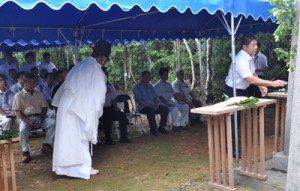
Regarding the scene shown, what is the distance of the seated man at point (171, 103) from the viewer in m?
7.58

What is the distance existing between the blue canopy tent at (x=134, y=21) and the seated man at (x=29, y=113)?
4.15 ft

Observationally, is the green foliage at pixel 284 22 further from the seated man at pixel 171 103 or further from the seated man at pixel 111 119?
the seated man at pixel 171 103

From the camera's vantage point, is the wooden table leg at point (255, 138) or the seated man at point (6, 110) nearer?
the wooden table leg at point (255, 138)

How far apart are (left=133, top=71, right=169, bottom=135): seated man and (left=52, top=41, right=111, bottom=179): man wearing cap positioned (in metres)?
2.64

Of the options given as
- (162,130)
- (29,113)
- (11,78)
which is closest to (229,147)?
(29,113)

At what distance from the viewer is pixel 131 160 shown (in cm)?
546

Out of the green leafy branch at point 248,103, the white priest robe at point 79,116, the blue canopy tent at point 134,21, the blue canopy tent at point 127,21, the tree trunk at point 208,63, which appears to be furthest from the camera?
the tree trunk at point 208,63

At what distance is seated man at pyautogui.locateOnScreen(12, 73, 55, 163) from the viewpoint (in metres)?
5.65

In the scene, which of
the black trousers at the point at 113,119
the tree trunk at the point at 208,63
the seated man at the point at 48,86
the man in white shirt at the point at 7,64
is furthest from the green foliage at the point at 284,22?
the tree trunk at the point at 208,63

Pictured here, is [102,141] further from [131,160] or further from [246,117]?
[246,117]

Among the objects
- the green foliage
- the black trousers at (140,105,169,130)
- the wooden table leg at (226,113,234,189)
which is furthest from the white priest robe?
the black trousers at (140,105,169,130)

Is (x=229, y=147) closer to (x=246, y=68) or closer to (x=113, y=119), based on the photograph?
(x=246, y=68)

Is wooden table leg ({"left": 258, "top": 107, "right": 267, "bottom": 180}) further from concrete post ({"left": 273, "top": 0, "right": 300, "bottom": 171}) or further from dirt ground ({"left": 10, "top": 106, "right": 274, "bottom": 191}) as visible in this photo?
dirt ground ({"left": 10, "top": 106, "right": 274, "bottom": 191})

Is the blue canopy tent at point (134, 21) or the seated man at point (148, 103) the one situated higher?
the blue canopy tent at point (134, 21)
